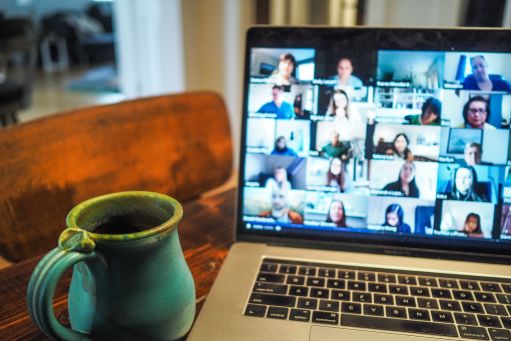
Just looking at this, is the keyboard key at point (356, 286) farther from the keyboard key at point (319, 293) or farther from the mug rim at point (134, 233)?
the mug rim at point (134, 233)

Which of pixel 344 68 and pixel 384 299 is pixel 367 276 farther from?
pixel 344 68

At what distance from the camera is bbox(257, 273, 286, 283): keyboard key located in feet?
1.88

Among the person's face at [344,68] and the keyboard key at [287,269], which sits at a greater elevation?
the person's face at [344,68]

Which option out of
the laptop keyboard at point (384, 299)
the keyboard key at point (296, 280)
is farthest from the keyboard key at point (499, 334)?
the keyboard key at point (296, 280)

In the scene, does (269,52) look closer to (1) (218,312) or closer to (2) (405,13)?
(1) (218,312)

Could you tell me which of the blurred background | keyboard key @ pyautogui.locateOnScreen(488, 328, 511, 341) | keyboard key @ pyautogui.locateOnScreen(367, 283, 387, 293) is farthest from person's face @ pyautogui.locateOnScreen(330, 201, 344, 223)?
the blurred background

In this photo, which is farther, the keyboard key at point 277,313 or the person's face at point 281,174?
the person's face at point 281,174

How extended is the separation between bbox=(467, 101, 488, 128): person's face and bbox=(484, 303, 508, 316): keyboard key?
0.22 m

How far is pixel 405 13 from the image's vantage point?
2037 millimetres

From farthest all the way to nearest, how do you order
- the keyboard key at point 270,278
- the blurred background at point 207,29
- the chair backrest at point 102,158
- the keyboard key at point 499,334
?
the blurred background at point 207,29 → the chair backrest at point 102,158 → the keyboard key at point 270,278 → the keyboard key at point 499,334

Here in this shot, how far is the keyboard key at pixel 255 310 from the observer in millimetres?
517

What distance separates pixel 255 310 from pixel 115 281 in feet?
0.56

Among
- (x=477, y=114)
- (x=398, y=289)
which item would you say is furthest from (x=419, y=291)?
(x=477, y=114)

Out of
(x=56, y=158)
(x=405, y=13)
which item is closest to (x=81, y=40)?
(x=405, y=13)
